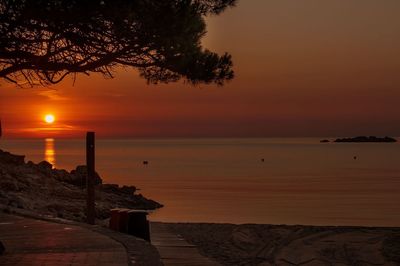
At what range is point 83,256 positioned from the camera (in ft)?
32.8

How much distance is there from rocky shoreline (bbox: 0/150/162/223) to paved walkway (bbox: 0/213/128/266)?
20.0 ft

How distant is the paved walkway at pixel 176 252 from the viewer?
10914 mm

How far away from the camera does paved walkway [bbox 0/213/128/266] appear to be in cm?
967

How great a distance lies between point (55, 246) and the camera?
35.5 ft

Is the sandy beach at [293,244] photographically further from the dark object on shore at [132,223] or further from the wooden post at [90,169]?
the dark object on shore at [132,223]

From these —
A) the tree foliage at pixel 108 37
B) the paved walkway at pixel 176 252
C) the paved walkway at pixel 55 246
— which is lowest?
the paved walkway at pixel 176 252

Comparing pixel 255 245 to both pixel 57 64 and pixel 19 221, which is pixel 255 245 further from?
pixel 57 64

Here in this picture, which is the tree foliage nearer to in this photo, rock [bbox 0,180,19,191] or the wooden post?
the wooden post

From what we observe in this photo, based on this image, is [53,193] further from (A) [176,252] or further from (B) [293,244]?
(A) [176,252]

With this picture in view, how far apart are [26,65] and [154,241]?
444cm

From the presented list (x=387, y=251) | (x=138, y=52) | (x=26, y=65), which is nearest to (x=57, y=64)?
(x=26, y=65)

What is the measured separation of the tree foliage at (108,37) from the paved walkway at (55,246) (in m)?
2.87

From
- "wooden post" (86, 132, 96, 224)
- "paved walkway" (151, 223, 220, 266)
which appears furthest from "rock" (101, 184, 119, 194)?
"paved walkway" (151, 223, 220, 266)

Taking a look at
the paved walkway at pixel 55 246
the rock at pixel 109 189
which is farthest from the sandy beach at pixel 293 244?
the rock at pixel 109 189
